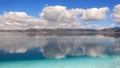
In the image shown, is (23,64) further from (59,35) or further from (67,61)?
(59,35)

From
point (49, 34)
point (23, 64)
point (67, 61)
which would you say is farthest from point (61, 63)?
point (49, 34)

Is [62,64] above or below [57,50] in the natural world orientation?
below

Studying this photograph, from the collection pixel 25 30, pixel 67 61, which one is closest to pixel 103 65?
pixel 67 61

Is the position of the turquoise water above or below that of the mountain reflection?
below

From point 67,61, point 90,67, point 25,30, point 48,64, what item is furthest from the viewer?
point 25,30

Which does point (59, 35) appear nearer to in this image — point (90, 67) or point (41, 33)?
point (41, 33)

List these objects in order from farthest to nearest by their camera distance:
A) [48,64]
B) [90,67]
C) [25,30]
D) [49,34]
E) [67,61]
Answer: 1. [49,34]
2. [25,30]
3. [67,61]
4. [48,64]
5. [90,67]

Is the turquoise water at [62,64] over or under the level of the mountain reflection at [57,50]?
under

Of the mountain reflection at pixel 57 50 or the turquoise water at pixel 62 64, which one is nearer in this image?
the turquoise water at pixel 62 64

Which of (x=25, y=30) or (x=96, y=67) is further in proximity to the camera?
(x=25, y=30)

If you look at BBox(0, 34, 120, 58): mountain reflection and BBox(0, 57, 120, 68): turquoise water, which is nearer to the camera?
BBox(0, 57, 120, 68): turquoise water

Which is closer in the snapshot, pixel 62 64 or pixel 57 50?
pixel 62 64
